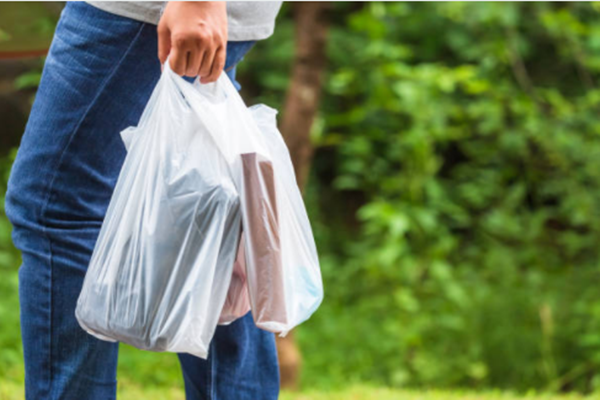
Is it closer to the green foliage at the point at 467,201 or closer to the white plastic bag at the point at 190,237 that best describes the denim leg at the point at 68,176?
the white plastic bag at the point at 190,237

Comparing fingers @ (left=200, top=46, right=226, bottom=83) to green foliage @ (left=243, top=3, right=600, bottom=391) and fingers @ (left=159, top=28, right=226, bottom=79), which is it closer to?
fingers @ (left=159, top=28, right=226, bottom=79)

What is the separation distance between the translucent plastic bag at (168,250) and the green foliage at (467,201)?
2884mm

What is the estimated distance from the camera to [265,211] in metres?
1.32

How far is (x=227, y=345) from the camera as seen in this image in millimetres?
1584

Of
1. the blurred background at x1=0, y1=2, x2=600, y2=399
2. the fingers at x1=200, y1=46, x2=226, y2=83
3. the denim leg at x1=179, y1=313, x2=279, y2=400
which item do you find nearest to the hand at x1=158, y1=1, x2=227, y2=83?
the fingers at x1=200, y1=46, x2=226, y2=83

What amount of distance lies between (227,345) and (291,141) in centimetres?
226

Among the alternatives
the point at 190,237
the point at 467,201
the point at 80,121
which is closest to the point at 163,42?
the point at 80,121

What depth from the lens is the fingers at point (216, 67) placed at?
4.34 feet

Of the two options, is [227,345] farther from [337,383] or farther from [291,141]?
[337,383]

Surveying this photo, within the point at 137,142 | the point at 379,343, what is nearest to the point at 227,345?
the point at 137,142

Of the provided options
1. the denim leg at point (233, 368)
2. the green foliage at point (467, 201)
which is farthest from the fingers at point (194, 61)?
the green foliage at point (467, 201)

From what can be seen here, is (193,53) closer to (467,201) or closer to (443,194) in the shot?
(443,194)

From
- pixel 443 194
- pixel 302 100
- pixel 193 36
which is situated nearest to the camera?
pixel 193 36

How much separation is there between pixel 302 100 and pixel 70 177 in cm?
245
